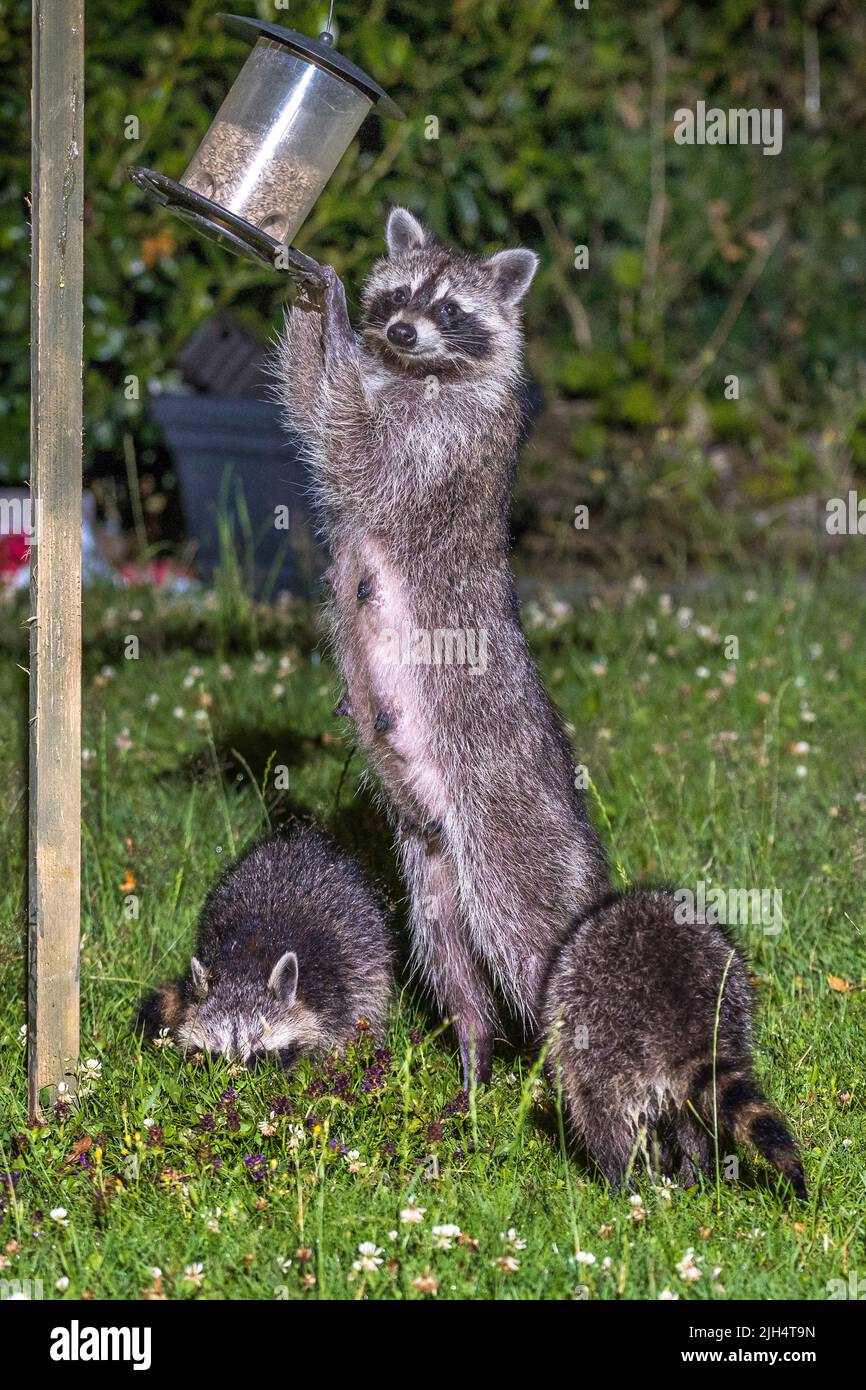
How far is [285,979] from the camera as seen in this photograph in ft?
14.4

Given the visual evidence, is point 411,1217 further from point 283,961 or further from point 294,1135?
point 283,961

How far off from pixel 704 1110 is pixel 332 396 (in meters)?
1.99

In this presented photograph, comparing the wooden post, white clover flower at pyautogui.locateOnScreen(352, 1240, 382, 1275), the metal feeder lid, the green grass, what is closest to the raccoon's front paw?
the metal feeder lid

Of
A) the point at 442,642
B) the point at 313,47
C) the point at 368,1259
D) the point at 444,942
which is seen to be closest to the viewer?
the point at 368,1259

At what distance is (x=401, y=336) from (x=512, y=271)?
53 cm

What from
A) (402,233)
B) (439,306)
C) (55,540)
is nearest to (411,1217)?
(55,540)

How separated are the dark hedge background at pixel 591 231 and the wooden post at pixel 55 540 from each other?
291cm

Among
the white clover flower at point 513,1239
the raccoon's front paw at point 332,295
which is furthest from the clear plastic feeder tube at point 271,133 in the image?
the white clover flower at point 513,1239

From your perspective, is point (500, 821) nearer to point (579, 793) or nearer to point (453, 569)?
point (579, 793)

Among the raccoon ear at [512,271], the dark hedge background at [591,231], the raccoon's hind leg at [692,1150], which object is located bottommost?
the raccoon's hind leg at [692,1150]

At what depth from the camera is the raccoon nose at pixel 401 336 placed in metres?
4.42

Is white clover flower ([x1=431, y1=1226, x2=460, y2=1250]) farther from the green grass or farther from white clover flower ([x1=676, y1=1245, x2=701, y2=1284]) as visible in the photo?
white clover flower ([x1=676, y1=1245, x2=701, y2=1284])

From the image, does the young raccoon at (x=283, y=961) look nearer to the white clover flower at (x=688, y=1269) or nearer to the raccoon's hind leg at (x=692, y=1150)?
the raccoon's hind leg at (x=692, y=1150)

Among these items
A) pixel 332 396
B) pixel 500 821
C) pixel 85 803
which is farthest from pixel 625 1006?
pixel 85 803
